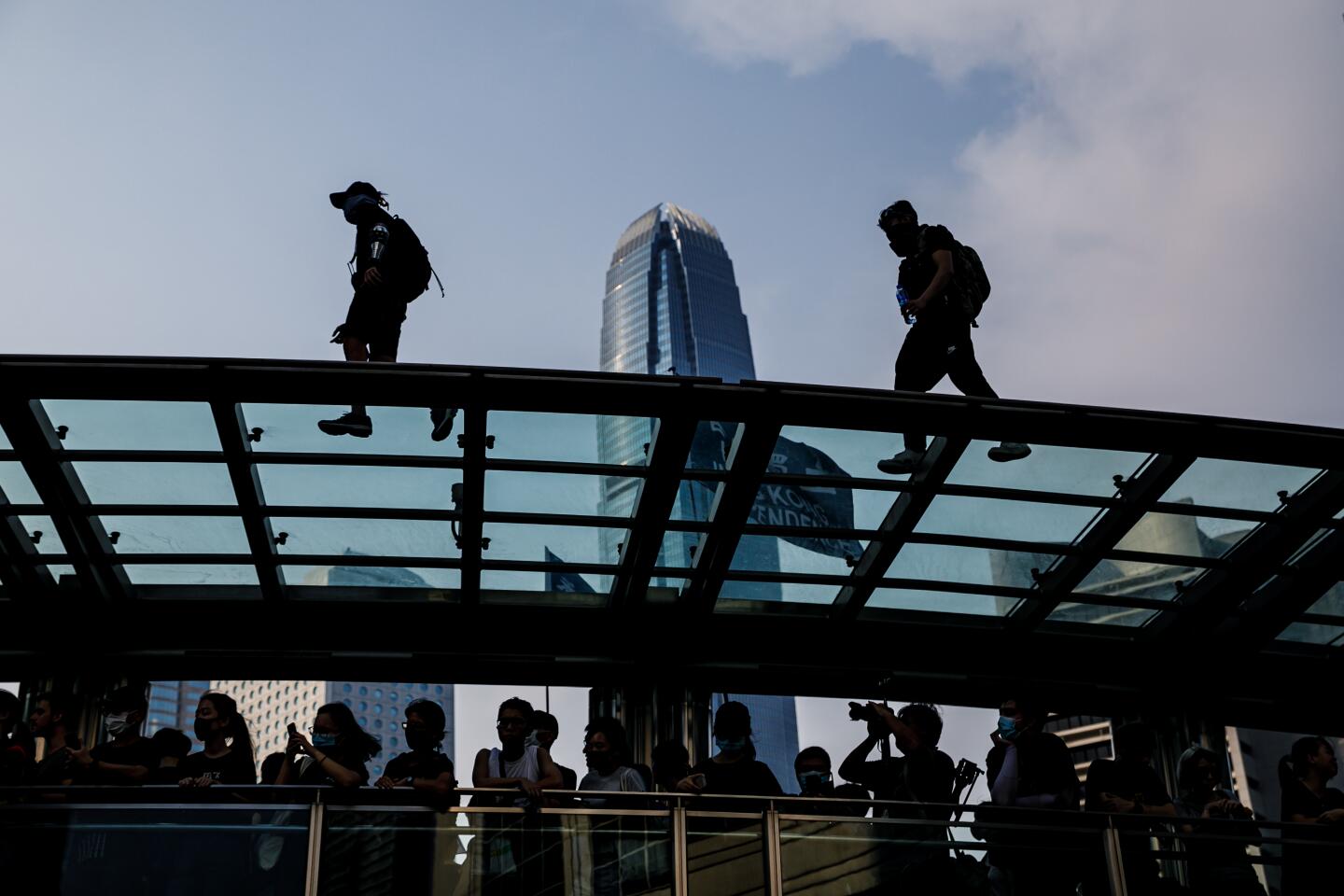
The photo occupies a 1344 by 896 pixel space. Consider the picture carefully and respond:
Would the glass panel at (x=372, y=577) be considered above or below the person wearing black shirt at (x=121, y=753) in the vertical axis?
above

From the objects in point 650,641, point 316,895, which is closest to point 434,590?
point 650,641

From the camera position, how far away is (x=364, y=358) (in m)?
13.1

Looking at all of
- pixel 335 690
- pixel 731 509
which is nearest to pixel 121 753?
pixel 731 509

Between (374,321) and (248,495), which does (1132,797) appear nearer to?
(374,321)

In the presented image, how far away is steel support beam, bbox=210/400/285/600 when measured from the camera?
13031 millimetres

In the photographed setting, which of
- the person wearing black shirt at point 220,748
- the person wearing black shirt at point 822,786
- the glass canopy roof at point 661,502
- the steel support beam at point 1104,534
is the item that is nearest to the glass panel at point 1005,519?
the glass canopy roof at point 661,502

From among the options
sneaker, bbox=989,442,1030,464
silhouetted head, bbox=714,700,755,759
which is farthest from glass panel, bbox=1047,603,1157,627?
silhouetted head, bbox=714,700,755,759

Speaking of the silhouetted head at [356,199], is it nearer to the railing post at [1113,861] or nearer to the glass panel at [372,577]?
the glass panel at [372,577]

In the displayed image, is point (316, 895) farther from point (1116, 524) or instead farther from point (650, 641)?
point (1116, 524)

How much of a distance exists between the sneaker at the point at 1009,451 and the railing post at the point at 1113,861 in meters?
4.35

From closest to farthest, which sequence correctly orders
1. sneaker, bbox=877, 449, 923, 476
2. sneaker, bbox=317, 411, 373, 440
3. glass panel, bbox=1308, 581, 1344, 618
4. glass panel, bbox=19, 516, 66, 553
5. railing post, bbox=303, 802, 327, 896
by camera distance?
railing post, bbox=303, 802, 327, 896
sneaker, bbox=317, 411, 373, 440
sneaker, bbox=877, 449, 923, 476
glass panel, bbox=19, 516, 66, 553
glass panel, bbox=1308, 581, 1344, 618

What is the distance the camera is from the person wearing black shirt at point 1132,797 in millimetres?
10156

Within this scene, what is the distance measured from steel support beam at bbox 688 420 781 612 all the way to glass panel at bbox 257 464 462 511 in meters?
2.52

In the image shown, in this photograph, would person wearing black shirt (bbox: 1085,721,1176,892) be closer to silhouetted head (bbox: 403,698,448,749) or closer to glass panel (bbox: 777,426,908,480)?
glass panel (bbox: 777,426,908,480)
